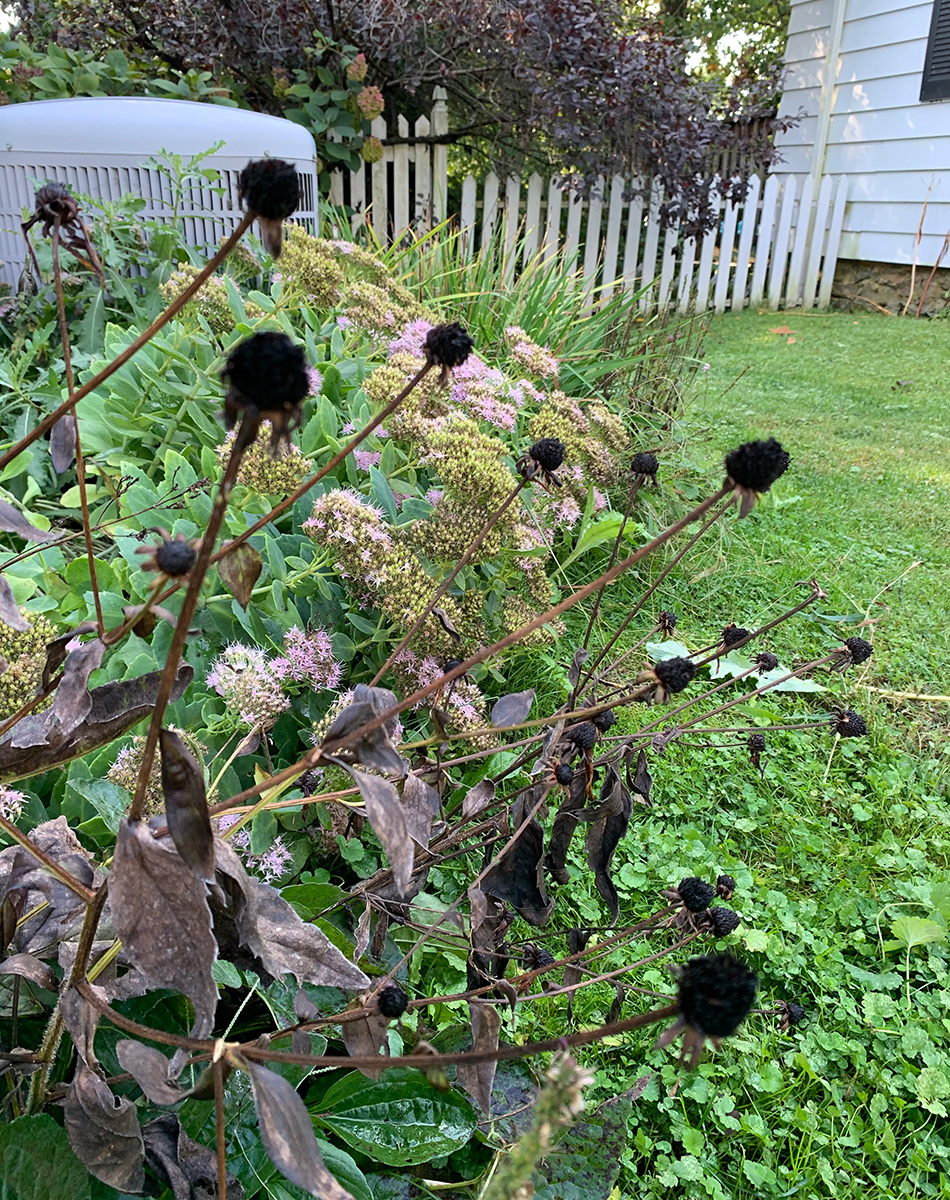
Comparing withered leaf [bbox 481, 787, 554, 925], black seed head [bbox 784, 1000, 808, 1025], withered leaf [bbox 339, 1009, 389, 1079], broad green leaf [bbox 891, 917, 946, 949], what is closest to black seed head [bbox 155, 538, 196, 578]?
withered leaf [bbox 339, 1009, 389, 1079]

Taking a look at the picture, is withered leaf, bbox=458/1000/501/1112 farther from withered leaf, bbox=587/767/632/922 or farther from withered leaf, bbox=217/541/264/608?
withered leaf, bbox=217/541/264/608

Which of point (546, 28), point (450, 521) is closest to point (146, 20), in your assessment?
point (546, 28)

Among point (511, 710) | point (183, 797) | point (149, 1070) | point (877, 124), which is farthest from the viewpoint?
point (877, 124)

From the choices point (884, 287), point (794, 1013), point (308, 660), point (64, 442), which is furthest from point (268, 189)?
point (884, 287)

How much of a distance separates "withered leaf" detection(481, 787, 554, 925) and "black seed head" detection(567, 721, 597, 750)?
11 centimetres

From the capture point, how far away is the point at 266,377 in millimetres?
431

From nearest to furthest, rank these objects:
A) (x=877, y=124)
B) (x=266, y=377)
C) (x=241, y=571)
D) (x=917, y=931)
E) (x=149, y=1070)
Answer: (x=266, y=377), (x=149, y=1070), (x=241, y=571), (x=917, y=931), (x=877, y=124)

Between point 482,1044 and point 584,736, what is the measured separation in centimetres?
37

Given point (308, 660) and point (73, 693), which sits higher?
point (73, 693)

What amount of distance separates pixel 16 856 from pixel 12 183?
299 cm

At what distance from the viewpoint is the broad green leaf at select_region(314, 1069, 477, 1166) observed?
1.02 metres

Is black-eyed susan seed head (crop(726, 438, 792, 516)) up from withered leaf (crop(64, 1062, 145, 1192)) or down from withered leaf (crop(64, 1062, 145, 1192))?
up

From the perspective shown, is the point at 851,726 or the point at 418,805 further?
the point at 851,726

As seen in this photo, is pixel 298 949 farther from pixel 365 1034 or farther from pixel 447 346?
pixel 447 346
